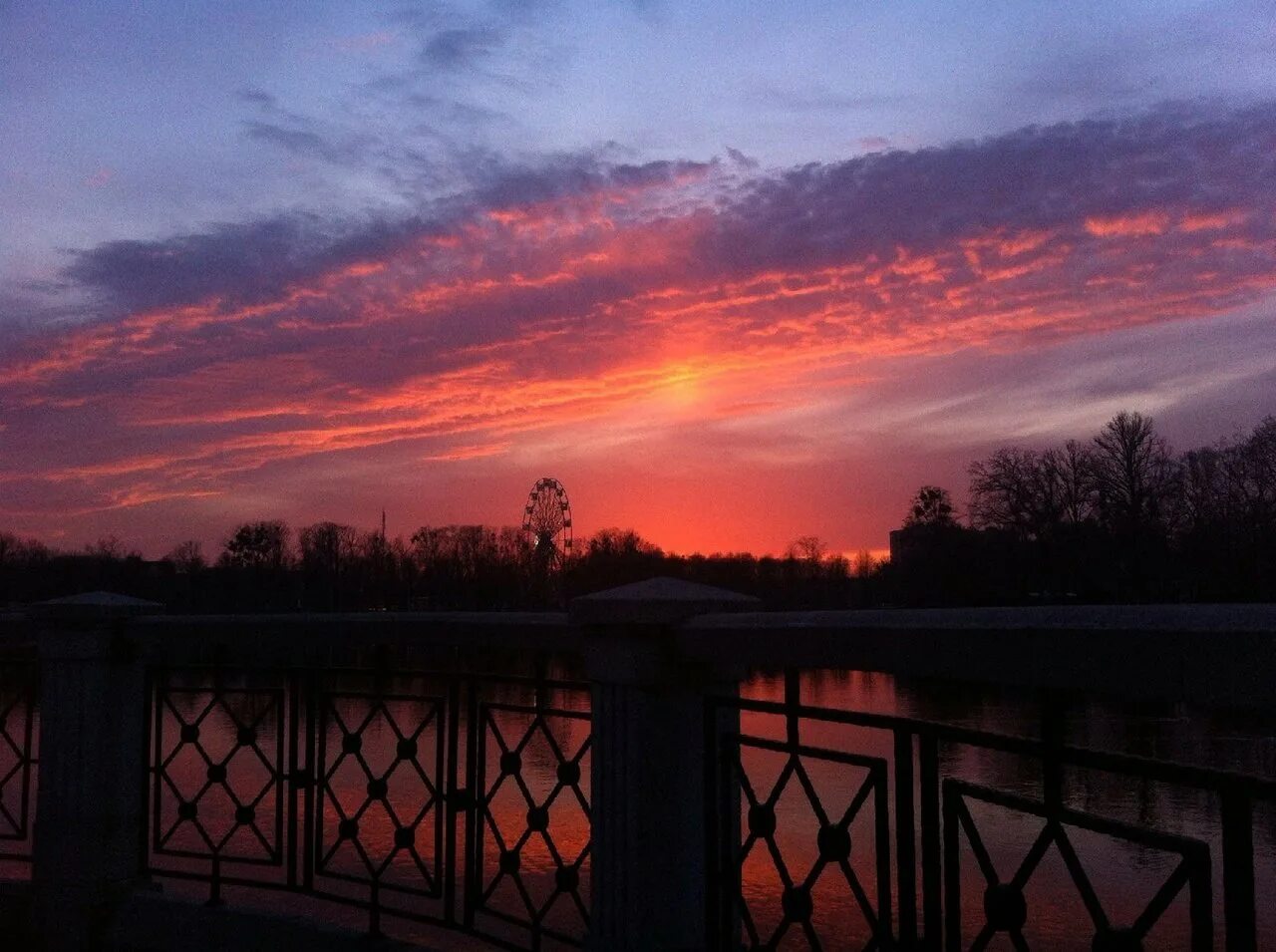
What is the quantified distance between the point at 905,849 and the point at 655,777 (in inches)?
32.1

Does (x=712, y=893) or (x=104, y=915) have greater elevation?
(x=712, y=893)

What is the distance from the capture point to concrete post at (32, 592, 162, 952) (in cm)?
468

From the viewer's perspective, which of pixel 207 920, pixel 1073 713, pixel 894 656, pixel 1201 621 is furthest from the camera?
pixel 1073 713

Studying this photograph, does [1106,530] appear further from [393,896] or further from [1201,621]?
[1201,621]

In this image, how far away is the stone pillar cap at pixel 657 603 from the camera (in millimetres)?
3072

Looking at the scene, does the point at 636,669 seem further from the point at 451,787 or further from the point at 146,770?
the point at 146,770

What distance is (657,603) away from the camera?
307 cm

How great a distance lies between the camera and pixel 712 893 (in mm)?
3012

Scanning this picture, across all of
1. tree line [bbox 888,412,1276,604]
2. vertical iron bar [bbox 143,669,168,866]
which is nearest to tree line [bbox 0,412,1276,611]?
tree line [bbox 888,412,1276,604]

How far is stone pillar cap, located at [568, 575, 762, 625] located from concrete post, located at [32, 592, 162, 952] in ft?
8.28

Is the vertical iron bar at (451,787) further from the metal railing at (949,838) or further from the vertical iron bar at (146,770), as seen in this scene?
the vertical iron bar at (146,770)

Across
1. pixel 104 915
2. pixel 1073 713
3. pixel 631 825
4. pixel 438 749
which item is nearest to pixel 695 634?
pixel 631 825

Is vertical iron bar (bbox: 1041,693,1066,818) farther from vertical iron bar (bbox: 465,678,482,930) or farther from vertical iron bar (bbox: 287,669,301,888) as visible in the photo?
vertical iron bar (bbox: 287,669,301,888)

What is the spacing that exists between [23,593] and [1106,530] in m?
61.6
